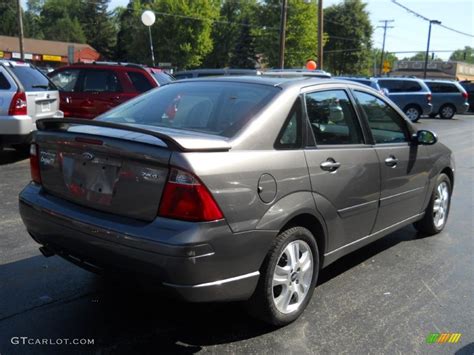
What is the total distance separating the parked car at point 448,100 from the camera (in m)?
26.5

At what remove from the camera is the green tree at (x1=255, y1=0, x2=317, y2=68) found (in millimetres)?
59188

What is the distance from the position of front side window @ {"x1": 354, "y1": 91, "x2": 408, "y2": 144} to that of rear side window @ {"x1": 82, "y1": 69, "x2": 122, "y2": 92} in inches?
278

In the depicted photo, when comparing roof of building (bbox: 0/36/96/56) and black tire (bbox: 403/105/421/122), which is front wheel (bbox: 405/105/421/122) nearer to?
black tire (bbox: 403/105/421/122)

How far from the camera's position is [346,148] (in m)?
3.85

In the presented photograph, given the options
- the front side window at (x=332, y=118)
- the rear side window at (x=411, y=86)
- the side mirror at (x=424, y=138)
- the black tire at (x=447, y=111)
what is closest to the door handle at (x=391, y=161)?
the front side window at (x=332, y=118)

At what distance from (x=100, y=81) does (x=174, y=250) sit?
8.69m

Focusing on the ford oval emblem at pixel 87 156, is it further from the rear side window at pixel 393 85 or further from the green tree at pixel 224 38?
the green tree at pixel 224 38

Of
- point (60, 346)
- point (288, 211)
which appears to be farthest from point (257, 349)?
point (60, 346)

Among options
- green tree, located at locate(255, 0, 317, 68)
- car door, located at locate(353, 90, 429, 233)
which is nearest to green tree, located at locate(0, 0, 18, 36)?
green tree, located at locate(255, 0, 317, 68)

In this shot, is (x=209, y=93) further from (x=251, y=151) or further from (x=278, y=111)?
(x=251, y=151)

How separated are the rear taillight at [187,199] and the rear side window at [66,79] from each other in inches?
347

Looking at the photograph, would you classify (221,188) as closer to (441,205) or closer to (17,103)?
(441,205)

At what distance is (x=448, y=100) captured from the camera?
26.5m

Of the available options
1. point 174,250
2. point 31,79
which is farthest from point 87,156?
point 31,79
